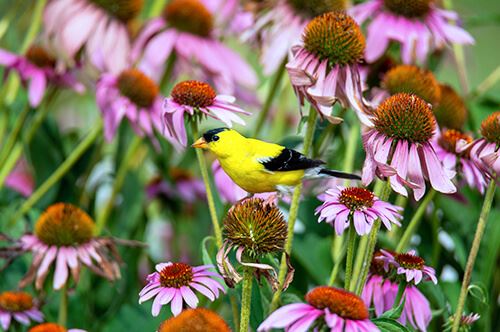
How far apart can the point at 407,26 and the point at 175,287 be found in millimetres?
543

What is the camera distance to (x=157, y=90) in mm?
1051

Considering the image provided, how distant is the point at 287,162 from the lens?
63 cm

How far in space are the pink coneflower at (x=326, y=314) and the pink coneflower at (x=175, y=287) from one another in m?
0.08

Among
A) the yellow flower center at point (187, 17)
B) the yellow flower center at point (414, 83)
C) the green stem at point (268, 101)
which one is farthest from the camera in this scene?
the yellow flower center at point (187, 17)

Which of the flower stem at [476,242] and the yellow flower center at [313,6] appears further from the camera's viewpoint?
the yellow flower center at [313,6]

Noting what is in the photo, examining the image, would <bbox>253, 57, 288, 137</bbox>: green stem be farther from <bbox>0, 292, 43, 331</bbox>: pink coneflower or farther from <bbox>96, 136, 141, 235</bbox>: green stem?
<bbox>0, 292, 43, 331</bbox>: pink coneflower

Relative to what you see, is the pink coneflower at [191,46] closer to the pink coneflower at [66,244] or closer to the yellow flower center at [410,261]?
the pink coneflower at [66,244]

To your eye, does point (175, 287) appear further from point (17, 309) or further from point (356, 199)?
point (17, 309)

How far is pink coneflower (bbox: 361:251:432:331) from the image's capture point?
646 mm

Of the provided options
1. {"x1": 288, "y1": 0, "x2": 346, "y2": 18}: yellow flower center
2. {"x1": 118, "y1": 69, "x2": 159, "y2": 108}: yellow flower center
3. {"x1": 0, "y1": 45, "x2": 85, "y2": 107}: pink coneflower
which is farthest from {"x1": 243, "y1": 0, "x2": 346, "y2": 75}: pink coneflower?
A: {"x1": 0, "y1": 45, "x2": 85, "y2": 107}: pink coneflower

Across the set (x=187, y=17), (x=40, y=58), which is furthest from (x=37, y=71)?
(x=187, y=17)

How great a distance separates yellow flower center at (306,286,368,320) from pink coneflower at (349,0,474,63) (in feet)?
1.61

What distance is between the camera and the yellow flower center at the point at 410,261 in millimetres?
570

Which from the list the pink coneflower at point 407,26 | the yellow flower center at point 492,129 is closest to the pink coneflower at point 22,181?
the pink coneflower at point 407,26
